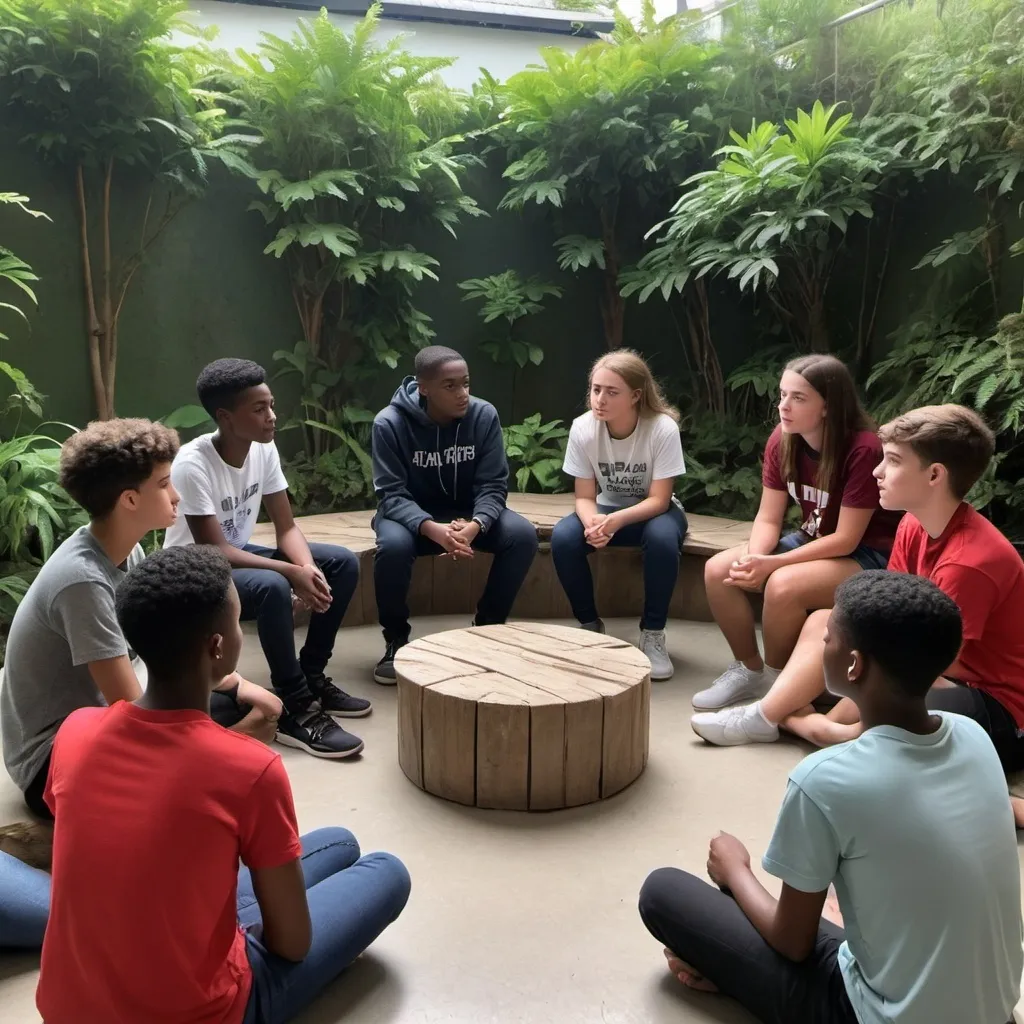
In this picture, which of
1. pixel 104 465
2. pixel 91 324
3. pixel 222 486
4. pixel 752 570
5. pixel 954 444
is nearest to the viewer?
pixel 104 465

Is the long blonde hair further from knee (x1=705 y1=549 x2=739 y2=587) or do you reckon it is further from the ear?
the ear

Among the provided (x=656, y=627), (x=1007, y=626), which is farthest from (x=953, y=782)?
(x=656, y=627)

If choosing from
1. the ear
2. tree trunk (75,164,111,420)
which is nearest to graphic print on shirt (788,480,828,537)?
the ear

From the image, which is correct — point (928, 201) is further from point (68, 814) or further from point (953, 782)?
point (68, 814)

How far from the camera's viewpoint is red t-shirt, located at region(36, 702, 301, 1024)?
138 centimetres

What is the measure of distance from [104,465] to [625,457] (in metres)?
2.43

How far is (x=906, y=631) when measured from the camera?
4.99ft

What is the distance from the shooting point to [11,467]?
13.0 ft

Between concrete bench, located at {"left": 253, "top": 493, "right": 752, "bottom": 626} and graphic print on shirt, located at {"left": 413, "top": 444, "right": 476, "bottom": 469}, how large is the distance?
60cm

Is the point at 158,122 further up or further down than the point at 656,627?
further up

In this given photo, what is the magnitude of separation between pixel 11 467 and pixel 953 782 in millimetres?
3897

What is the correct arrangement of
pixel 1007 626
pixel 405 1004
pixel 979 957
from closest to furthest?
1. pixel 979 957
2. pixel 405 1004
3. pixel 1007 626

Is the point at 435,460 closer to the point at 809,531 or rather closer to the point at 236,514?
the point at 236,514

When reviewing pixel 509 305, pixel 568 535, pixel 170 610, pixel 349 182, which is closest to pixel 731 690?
pixel 568 535
